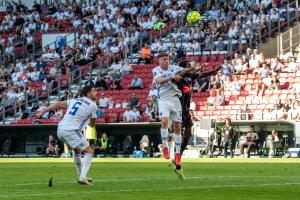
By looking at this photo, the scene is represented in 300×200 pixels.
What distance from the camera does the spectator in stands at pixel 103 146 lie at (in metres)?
47.4

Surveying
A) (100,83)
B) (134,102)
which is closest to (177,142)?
(134,102)

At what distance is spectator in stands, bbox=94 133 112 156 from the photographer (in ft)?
156

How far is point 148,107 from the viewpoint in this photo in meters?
48.3

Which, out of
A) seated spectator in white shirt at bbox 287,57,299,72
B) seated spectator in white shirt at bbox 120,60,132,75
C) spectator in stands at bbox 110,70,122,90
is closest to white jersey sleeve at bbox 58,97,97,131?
seated spectator in white shirt at bbox 287,57,299,72

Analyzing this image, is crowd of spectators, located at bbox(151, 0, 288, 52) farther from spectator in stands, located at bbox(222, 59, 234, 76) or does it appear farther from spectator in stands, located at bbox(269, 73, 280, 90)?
spectator in stands, located at bbox(269, 73, 280, 90)

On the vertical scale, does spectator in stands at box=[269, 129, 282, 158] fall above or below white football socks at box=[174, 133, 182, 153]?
below

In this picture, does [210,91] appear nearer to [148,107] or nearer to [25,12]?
[148,107]

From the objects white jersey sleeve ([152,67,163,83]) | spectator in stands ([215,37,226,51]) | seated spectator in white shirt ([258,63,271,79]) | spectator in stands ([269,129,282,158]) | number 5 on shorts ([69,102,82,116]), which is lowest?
spectator in stands ([269,129,282,158])

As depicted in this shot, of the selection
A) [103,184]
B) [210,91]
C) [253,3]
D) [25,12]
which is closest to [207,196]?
[103,184]

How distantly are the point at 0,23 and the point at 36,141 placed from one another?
1403 cm

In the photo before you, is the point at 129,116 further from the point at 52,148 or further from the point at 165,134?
the point at 165,134

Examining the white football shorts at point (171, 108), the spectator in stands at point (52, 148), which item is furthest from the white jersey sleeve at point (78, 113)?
the spectator in stands at point (52, 148)

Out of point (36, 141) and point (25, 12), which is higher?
point (25, 12)

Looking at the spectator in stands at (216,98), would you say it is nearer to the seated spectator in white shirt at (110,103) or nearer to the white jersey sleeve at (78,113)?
the seated spectator in white shirt at (110,103)
